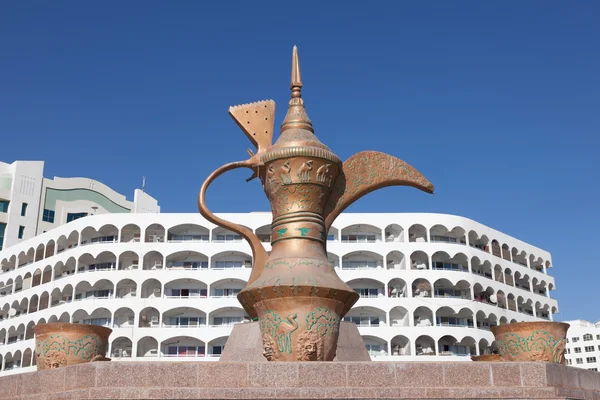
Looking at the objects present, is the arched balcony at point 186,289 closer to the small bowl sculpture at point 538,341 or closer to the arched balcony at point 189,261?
the arched balcony at point 189,261

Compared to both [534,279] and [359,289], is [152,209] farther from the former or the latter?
[534,279]

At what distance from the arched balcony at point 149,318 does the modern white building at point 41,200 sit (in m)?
16.8

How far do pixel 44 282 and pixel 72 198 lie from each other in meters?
11.6

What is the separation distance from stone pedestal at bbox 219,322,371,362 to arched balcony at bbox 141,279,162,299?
44964 mm

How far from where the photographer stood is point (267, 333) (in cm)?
839

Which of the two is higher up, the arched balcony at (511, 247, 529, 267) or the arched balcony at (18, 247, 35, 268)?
the arched balcony at (511, 247, 529, 267)

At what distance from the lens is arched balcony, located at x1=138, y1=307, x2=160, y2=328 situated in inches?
2050

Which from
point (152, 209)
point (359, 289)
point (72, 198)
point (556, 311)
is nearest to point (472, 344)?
point (359, 289)

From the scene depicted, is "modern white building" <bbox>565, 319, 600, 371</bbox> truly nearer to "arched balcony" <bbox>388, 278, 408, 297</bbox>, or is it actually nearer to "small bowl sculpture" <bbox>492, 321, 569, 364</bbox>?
"arched balcony" <bbox>388, 278, 408, 297</bbox>

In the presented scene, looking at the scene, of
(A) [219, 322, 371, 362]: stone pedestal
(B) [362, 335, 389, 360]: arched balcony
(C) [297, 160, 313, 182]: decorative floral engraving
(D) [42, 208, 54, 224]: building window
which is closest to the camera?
(C) [297, 160, 313, 182]: decorative floral engraving

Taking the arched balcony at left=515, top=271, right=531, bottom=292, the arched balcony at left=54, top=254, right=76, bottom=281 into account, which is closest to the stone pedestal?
the arched balcony at left=54, top=254, right=76, bottom=281

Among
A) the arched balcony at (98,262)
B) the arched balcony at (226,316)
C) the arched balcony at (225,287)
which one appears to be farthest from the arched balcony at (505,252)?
the arched balcony at (98,262)

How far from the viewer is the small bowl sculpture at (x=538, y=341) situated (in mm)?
8391

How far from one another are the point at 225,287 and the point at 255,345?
148ft
